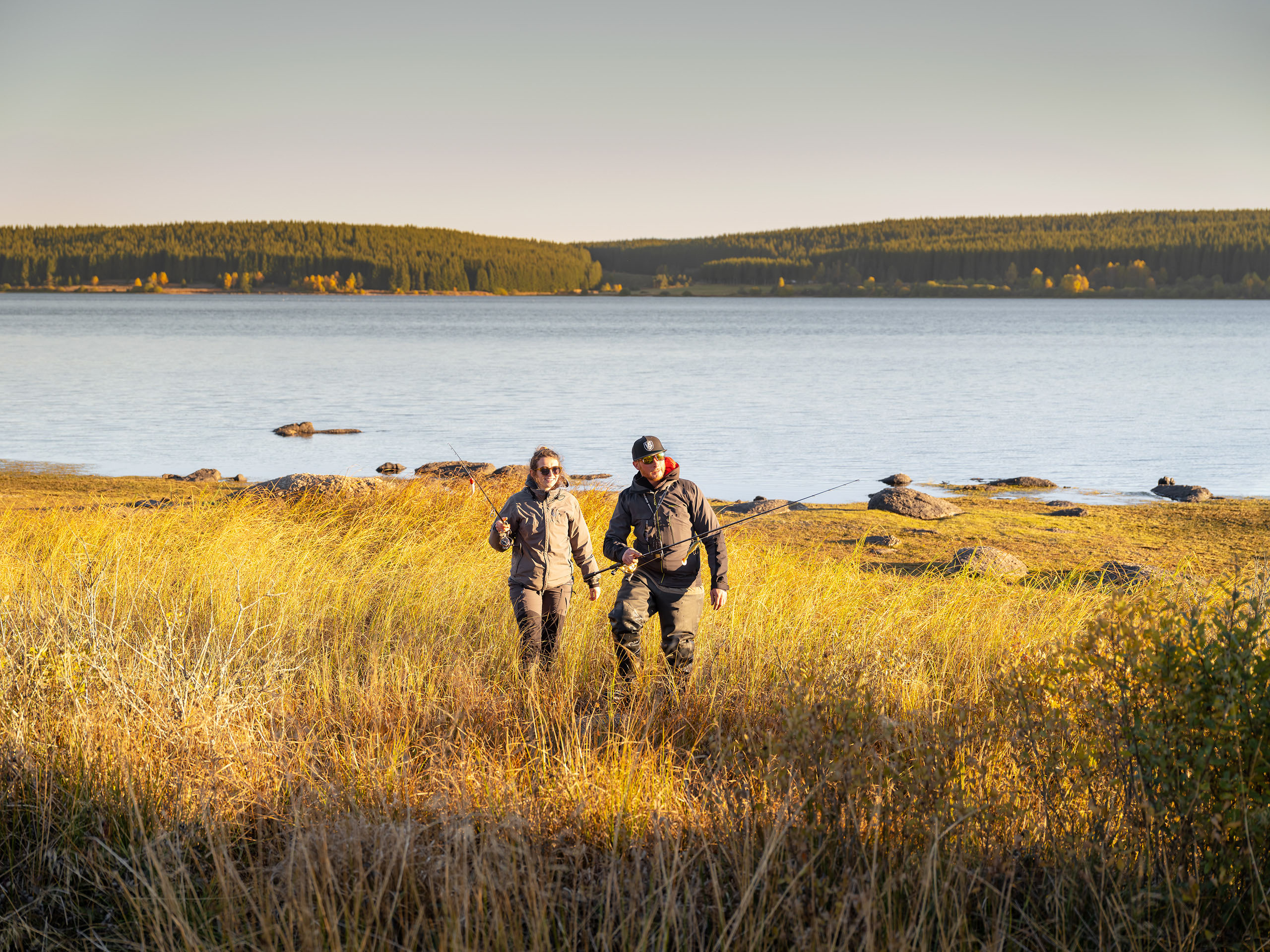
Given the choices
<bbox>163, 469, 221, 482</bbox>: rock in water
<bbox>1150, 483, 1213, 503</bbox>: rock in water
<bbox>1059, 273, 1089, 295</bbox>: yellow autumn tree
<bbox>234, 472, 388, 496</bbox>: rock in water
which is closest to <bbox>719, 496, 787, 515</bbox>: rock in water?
<bbox>234, 472, 388, 496</bbox>: rock in water

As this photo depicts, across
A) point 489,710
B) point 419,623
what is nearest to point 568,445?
point 419,623

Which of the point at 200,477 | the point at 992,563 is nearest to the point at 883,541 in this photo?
the point at 992,563

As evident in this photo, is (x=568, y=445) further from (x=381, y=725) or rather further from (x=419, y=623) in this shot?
(x=381, y=725)

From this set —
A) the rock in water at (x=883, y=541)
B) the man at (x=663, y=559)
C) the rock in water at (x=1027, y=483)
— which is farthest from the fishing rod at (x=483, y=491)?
the rock in water at (x=1027, y=483)

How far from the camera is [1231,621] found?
3.47 meters

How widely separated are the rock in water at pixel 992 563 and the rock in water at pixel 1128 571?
89cm

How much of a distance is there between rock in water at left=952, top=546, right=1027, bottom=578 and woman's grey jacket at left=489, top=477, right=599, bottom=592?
5.80 meters

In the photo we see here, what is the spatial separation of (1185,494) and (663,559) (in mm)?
15923

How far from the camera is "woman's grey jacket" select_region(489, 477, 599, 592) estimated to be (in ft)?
20.6

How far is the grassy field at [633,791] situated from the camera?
3381mm

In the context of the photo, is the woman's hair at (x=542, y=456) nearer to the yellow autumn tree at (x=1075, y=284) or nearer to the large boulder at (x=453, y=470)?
the large boulder at (x=453, y=470)

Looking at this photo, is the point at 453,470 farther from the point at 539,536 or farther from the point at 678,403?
the point at 678,403

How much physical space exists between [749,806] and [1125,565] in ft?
31.3

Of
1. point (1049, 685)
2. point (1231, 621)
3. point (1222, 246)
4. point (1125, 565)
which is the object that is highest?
point (1222, 246)
